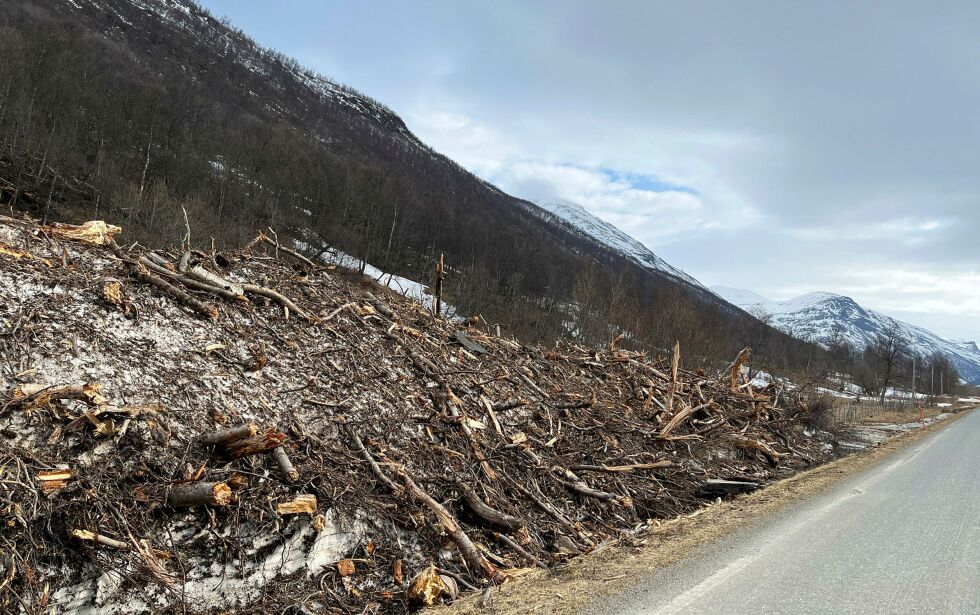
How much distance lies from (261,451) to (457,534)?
2011mm

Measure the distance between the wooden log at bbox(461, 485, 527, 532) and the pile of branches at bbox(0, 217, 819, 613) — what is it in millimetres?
25

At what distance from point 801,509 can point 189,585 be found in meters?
7.08

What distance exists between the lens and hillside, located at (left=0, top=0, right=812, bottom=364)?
112ft

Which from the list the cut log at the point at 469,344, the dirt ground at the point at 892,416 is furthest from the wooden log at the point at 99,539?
the dirt ground at the point at 892,416

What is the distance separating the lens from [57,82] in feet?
136

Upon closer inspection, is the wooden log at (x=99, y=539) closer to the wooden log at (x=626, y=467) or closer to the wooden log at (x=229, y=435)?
the wooden log at (x=229, y=435)

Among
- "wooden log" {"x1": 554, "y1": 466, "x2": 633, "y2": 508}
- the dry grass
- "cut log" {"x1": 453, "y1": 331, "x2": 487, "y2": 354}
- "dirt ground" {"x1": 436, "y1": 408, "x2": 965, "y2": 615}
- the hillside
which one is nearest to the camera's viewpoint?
"dirt ground" {"x1": 436, "y1": 408, "x2": 965, "y2": 615}

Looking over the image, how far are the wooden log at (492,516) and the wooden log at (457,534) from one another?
0.87 feet

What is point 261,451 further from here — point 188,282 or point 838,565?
point 838,565

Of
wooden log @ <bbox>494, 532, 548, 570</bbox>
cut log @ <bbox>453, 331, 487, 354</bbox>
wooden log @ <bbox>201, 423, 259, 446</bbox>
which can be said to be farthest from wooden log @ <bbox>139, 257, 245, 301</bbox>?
wooden log @ <bbox>494, 532, 548, 570</bbox>

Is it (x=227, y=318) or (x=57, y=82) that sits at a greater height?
(x=57, y=82)

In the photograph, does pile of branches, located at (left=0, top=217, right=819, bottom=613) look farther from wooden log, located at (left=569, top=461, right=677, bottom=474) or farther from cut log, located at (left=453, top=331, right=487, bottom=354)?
cut log, located at (left=453, top=331, right=487, bottom=354)

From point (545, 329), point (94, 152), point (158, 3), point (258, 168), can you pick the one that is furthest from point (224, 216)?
point (158, 3)

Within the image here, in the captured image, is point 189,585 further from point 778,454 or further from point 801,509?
point 778,454
